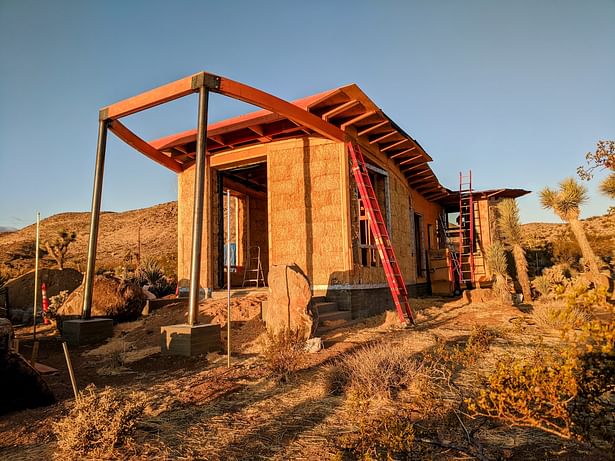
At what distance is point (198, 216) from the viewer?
24.4ft

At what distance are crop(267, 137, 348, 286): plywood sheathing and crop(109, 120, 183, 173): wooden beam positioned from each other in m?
3.34

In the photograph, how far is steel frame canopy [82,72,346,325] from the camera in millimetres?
7422

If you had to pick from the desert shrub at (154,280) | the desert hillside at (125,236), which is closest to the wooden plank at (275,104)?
the desert shrub at (154,280)

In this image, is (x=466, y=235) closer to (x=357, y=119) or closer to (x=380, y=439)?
(x=357, y=119)

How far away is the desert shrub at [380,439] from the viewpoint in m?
3.00

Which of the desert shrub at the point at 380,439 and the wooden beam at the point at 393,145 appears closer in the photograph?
the desert shrub at the point at 380,439

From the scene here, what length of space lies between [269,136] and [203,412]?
7.93 m

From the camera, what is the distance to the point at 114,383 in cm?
584

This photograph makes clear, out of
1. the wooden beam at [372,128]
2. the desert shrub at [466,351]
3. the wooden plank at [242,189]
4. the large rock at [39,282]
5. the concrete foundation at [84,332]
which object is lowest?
the desert shrub at [466,351]

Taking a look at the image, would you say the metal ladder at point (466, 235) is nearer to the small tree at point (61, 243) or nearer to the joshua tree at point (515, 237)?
the joshua tree at point (515, 237)

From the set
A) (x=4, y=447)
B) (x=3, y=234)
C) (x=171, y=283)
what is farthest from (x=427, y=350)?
(x=3, y=234)

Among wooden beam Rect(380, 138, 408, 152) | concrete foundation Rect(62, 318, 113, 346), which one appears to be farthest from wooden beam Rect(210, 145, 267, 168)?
concrete foundation Rect(62, 318, 113, 346)

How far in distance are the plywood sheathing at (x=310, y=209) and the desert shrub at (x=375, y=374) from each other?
16.4ft

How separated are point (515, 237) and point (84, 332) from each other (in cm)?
1418
